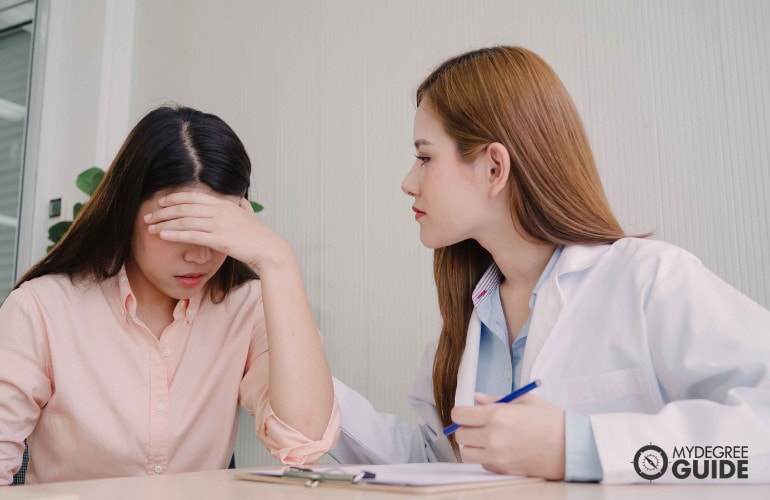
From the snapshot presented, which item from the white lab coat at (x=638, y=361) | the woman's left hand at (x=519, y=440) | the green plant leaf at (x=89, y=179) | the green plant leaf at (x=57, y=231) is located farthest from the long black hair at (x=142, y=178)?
the green plant leaf at (x=57, y=231)

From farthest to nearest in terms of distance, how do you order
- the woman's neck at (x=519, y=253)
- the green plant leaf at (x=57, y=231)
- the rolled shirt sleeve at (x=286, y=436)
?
the green plant leaf at (x=57, y=231) < the woman's neck at (x=519, y=253) < the rolled shirt sleeve at (x=286, y=436)

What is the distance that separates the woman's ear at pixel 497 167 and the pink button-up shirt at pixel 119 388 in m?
0.47

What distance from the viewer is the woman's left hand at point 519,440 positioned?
2.37 ft

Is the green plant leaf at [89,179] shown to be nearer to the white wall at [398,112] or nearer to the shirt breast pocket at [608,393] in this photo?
the white wall at [398,112]

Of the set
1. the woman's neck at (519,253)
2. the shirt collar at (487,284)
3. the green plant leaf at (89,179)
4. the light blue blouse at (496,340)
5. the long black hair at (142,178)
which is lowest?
the light blue blouse at (496,340)

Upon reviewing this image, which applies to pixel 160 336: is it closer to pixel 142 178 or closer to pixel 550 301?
pixel 142 178

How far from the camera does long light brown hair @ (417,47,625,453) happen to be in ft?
3.78

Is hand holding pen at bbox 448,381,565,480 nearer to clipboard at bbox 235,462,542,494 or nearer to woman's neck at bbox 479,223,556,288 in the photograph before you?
clipboard at bbox 235,462,542,494

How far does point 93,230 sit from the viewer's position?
1274 millimetres

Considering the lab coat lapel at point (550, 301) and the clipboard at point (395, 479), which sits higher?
the lab coat lapel at point (550, 301)

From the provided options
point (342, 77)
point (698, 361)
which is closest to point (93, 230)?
point (698, 361)

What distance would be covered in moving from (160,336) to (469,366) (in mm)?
575

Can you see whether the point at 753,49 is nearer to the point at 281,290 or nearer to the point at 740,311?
the point at 740,311

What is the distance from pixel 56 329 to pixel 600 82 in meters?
1.41
